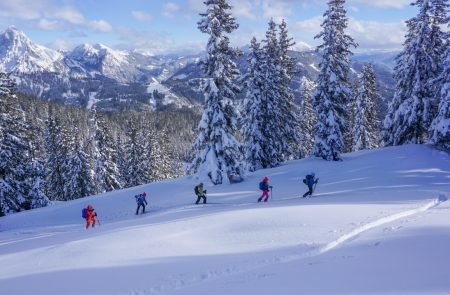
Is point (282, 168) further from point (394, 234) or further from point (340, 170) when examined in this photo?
point (394, 234)

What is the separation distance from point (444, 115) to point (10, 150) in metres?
30.4

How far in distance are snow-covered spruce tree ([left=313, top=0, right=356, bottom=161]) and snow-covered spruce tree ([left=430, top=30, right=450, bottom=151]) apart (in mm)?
7419

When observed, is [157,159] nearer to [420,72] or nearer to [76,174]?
[76,174]

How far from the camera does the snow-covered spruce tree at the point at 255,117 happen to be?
33.2m

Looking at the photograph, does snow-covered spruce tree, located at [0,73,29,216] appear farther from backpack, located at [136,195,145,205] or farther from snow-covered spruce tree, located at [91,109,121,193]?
snow-covered spruce tree, located at [91,109,121,193]

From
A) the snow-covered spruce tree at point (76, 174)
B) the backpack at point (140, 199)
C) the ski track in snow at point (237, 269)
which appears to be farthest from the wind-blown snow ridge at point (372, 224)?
the snow-covered spruce tree at point (76, 174)

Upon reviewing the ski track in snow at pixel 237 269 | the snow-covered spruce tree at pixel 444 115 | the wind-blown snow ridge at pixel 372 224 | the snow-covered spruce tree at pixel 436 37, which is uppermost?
the snow-covered spruce tree at pixel 436 37

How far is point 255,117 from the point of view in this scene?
110 ft

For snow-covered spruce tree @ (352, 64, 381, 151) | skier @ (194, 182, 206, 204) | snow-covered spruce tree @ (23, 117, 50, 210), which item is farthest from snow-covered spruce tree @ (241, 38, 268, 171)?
snow-covered spruce tree @ (352, 64, 381, 151)

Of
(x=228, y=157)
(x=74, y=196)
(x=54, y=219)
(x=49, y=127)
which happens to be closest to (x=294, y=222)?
(x=228, y=157)

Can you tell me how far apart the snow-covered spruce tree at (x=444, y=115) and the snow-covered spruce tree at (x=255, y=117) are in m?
13.9

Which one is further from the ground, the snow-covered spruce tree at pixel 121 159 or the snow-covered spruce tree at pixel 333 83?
the snow-covered spruce tree at pixel 333 83

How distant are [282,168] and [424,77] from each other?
1488cm

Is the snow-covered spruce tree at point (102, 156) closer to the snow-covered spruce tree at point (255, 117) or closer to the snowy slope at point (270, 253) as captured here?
the snow-covered spruce tree at point (255, 117)
